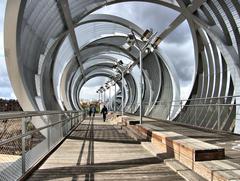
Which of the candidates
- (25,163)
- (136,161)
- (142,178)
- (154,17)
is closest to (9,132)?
(25,163)

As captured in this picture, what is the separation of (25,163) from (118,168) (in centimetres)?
171

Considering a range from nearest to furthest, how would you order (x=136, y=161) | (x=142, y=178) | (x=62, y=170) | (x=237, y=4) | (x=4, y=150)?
1. (x=4, y=150)
2. (x=142, y=178)
3. (x=62, y=170)
4. (x=136, y=161)
5. (x=237, y=4)

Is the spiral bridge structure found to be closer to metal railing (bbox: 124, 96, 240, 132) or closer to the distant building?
metal railing (bbox: 124, 96, 240, 132)

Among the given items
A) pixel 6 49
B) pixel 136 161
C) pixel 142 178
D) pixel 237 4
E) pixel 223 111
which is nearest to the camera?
pixel 142 178

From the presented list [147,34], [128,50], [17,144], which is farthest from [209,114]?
[17,144]

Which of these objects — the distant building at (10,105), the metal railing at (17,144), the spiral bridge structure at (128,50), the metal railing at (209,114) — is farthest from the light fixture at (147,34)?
the metal railing at (17,144)

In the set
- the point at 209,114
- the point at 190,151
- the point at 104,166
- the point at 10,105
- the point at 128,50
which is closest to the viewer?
the point at 190,151

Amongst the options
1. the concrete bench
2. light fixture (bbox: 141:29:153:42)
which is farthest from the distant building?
the concrete bench

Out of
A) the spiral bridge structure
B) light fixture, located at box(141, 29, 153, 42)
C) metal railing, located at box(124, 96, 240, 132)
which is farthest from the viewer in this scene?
light fixture, located at box(141, 29, 153, 42)

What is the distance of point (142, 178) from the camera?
5.95 metres

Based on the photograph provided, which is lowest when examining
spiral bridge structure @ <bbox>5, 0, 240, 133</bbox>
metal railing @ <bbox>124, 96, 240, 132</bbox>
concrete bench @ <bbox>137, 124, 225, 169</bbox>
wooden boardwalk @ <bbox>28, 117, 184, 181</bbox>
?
wooden boardwalk @ <bbox>28, 117, 184, 181</bbox>

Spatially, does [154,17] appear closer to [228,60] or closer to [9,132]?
[228,60]

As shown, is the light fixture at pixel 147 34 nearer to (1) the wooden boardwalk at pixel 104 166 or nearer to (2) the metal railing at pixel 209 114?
(2) the metal railing at pixel 209 114

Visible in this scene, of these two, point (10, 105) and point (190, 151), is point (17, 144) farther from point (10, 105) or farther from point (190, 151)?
point (10, 105)
